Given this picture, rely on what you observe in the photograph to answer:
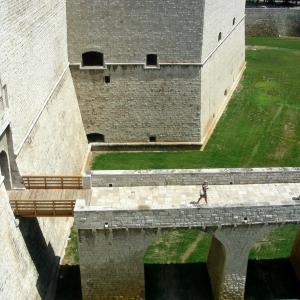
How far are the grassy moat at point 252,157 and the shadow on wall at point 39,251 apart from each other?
1.35 m

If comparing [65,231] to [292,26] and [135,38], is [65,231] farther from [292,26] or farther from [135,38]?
[292,26]

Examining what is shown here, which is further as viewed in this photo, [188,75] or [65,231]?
[188,75]

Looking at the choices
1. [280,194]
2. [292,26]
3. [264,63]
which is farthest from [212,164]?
[292,26]

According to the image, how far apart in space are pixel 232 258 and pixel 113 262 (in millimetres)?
3515

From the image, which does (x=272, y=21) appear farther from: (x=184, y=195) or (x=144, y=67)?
(x=184, y=195)

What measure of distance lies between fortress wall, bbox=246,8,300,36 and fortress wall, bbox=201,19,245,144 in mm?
13276

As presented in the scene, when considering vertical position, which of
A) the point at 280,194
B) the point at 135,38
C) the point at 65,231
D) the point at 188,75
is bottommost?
the point at 65,231

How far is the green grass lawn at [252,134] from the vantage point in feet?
75.4

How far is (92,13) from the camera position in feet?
70.6

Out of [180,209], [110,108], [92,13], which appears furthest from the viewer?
[110,108]

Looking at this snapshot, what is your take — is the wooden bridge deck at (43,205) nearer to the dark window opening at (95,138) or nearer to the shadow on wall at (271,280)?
the shadow on wall at (271,280)

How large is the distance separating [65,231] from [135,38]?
9.53m

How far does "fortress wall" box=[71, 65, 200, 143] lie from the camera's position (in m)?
22.9

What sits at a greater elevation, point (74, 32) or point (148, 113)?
point (74, 32)
